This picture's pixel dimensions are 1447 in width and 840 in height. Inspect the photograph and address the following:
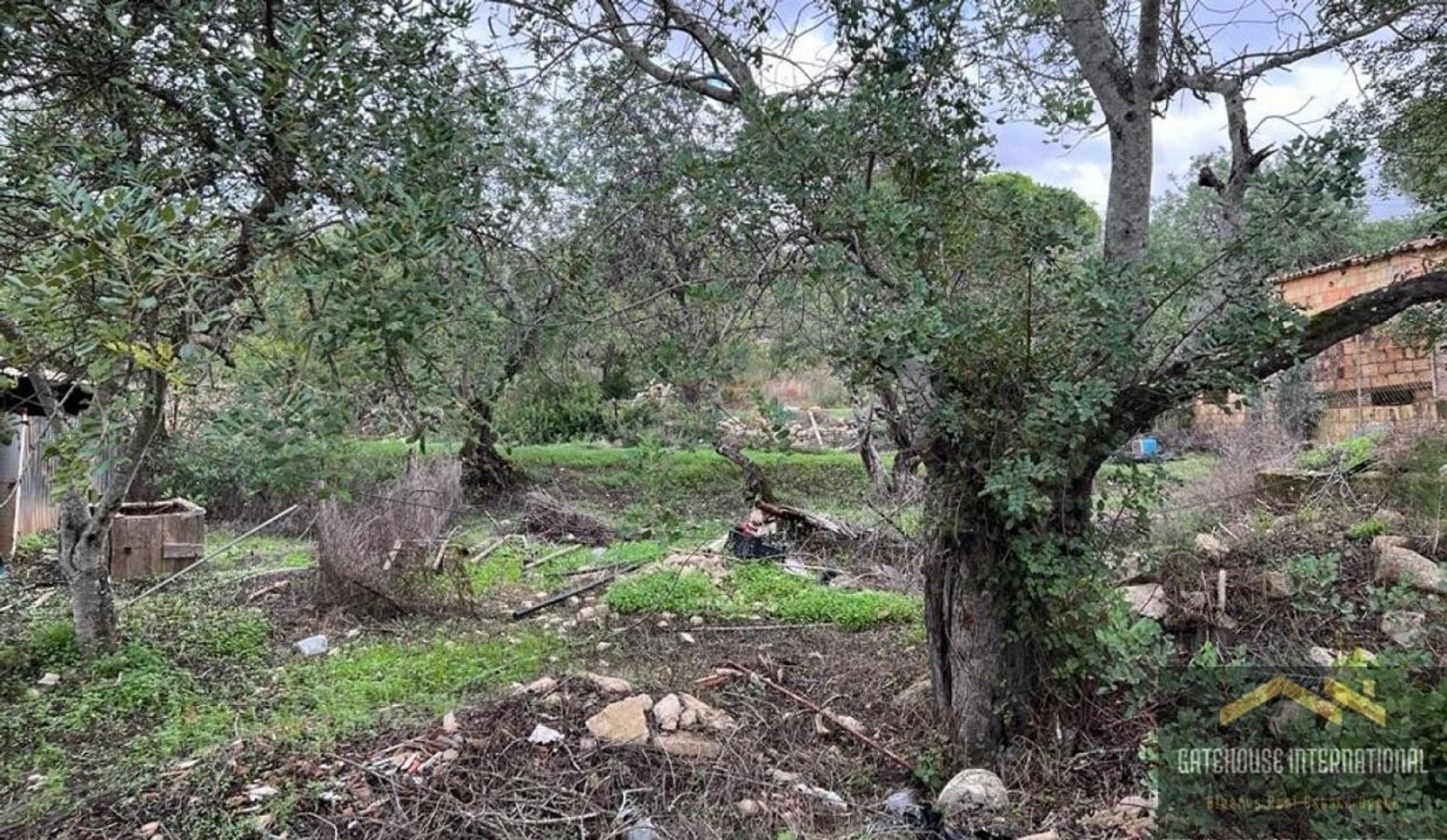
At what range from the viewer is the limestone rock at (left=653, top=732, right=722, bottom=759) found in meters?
3.16

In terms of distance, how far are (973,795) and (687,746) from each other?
42.8 inches

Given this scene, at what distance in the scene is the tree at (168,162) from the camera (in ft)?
4.94

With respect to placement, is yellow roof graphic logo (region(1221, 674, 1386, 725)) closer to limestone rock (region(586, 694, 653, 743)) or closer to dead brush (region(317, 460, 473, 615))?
limestone rock (region(586, 694, 653, 743))

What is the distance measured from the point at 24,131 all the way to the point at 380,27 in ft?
3.55

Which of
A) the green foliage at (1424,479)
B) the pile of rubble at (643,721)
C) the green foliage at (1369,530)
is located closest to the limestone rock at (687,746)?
the pile of rubble at (643,721)

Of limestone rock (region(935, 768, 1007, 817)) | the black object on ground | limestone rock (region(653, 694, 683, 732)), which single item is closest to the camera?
limestone rock (region(935, 768, 1007, 817))

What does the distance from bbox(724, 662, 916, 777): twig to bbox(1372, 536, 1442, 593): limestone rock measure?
2512mm

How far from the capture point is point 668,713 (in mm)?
3453

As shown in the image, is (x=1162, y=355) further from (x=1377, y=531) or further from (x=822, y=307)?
(x=1377, y=531)

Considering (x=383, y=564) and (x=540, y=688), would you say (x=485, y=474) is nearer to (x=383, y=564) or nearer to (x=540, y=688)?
(x=383, y=564)

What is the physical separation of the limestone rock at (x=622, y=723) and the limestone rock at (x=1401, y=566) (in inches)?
137

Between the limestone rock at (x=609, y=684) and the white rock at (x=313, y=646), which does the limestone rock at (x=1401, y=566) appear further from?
the white rock at (x=313, y=646)

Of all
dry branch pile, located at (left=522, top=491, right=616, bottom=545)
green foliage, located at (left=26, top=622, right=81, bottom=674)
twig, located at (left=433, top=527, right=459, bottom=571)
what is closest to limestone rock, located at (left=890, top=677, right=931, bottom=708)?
twig, located at (left=433, top=527, right=459, bottom=571)

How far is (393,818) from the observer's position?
2.65 m
